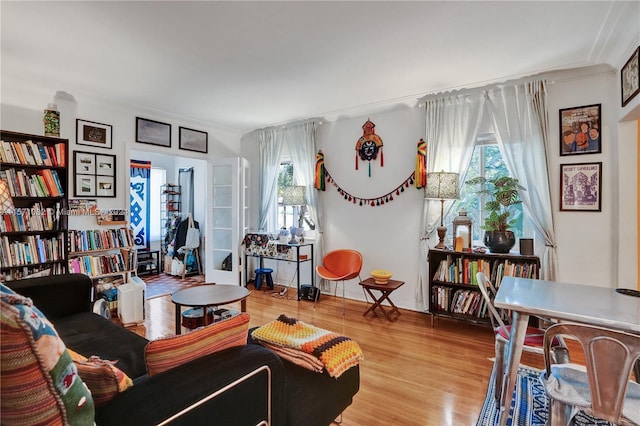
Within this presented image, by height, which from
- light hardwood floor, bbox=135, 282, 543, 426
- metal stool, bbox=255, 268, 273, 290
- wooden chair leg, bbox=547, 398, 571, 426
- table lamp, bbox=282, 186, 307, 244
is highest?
table lamp, bbox=282, 186, 307, 244

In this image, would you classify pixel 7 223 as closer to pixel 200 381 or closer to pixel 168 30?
pixel 168 30

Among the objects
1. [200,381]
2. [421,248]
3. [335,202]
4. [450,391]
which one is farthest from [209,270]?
[200,381]

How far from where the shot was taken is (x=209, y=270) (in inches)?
213

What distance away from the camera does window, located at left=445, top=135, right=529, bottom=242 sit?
11.9 ft

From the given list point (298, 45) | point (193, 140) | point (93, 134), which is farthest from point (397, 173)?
point (93, 134)

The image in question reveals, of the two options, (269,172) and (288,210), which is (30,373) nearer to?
(288,210)

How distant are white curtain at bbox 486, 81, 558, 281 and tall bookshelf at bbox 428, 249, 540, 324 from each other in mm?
370

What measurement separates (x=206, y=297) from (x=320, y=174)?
256 centimetres

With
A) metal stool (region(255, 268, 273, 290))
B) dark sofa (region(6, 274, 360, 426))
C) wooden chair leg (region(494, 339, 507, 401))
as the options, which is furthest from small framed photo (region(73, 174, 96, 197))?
wooden chair leg (region(494, 339, 507, 401))

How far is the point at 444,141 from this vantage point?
3.81 m

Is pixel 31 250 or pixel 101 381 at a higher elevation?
pixel 31 250

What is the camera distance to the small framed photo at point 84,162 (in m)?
3.82

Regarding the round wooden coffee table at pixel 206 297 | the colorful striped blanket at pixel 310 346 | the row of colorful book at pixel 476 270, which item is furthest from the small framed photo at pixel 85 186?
the row of colorful book at pixel 476 270

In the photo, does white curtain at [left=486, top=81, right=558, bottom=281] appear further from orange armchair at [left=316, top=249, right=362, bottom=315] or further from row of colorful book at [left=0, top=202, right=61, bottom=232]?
row of colorful book at [left=0, top=202, right=61, bottom=232]
